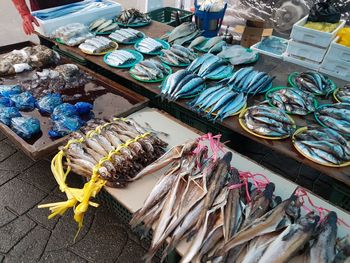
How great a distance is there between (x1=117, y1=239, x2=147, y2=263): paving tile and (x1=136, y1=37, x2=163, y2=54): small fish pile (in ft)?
9.74

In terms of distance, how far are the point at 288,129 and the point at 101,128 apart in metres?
2.05

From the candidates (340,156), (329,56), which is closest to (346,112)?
(340,156)

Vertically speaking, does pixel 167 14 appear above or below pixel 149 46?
below

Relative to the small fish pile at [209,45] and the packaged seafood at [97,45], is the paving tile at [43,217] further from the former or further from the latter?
the small fish pile at [209,45]

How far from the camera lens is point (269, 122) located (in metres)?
2.99

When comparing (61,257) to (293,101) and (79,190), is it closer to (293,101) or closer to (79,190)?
(79,190)

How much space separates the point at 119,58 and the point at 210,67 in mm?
1419

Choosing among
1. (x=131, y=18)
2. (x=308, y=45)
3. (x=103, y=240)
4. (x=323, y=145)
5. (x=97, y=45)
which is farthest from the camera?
(x=131, y=18)

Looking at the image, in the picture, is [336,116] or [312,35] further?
[312,35]

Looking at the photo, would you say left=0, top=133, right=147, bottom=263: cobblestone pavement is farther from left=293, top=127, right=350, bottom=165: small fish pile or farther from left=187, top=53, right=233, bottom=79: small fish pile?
left=187, top=53, right=233, bottom=79: small fish pile

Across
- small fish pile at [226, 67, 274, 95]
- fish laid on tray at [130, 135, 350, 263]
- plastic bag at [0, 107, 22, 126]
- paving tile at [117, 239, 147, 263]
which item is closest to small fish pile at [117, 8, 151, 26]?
small fish pile at [226, 67, 274, 95]

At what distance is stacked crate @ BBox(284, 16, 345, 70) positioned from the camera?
15.3 feet

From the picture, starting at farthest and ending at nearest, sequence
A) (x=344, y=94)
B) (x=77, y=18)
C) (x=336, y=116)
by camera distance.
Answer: (x=77, y=18) → (x=344, y=94) → (x=336, y=116)

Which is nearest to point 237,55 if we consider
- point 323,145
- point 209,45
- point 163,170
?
point 209,45
